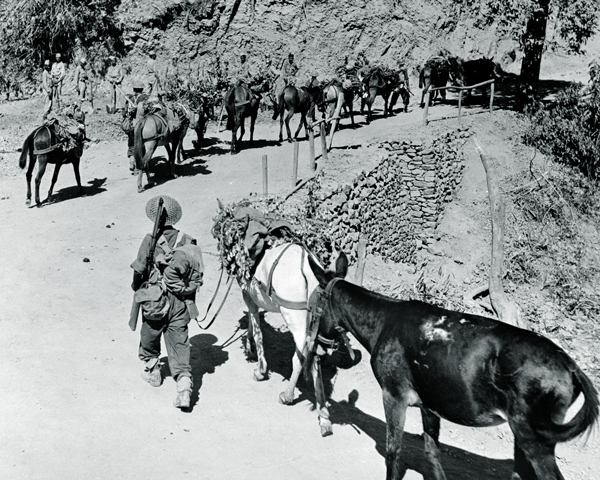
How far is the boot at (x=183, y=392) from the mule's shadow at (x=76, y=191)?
8.16m

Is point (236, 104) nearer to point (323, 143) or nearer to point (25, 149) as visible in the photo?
point (323, 143)

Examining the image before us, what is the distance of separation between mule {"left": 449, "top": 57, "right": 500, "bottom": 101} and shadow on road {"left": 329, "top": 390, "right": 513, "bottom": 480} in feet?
64.2

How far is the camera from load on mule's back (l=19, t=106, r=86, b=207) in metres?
12.9

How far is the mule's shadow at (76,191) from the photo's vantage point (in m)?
13.7

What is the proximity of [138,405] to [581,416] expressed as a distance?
4.11m

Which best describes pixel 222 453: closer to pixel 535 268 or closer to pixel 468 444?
pixel 468 444

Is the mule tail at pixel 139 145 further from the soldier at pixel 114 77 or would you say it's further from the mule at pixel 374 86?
the mule at pixel 374 86

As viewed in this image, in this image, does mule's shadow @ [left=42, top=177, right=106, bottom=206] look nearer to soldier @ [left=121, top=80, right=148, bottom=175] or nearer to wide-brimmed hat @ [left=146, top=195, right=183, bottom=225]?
soldier @ [left=121, top=80, right=148, bottom=175]

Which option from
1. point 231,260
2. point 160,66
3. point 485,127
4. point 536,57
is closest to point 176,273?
point 231,260

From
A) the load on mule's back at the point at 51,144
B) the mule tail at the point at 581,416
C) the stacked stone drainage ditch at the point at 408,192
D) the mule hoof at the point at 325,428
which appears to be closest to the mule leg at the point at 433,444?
the mule hoof at the point at 325,428

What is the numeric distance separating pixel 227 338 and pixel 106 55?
2089 centimetres

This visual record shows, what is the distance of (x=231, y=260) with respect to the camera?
7.21 metres

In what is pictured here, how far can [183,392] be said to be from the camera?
20.8 ft

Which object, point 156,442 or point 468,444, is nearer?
point 156,442
